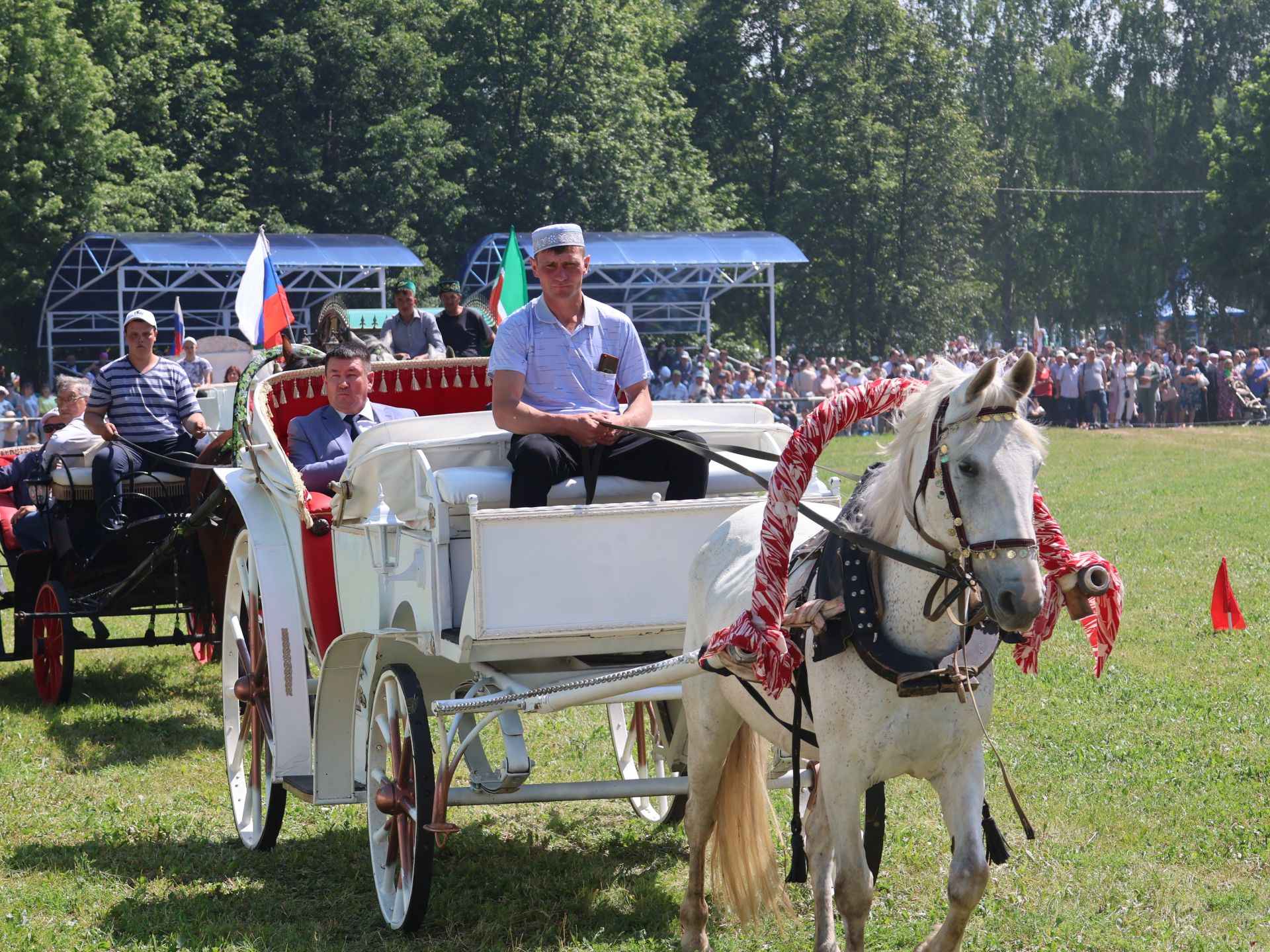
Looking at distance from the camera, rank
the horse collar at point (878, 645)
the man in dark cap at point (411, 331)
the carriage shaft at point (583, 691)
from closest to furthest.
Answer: the horse collar at point (878, 645) → the carriage shaft at point (583, 691) → the man in dark cap at point (411, 331)

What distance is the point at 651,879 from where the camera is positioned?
5.78 metres

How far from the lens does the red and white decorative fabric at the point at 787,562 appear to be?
3.97m

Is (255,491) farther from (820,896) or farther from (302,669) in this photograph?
(820,896)

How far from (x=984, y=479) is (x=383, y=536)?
2.32 meters

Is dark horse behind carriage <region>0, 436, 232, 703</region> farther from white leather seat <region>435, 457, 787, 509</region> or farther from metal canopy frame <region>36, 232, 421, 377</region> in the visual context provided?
metal canopy frame <region>36, 232, 421, 377</region>

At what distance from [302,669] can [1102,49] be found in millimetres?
67841

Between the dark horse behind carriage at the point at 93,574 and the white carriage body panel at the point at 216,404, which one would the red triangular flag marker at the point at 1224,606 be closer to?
the dark horse behind carriage at the point at 93,574

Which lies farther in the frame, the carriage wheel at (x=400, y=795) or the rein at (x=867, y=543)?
the carriage wheel at (x=400, y=795)

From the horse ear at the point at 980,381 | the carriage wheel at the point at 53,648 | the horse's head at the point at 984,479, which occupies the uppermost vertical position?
the horse ear at the point at 980,381

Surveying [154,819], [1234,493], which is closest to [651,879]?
[154,819]

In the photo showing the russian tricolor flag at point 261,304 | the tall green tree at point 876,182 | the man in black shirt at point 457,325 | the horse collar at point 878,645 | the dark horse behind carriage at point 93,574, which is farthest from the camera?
the tall green tree at point 876,182

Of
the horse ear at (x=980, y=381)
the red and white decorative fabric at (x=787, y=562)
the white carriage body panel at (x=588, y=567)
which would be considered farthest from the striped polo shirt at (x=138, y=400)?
the horse ear at (x=980, y=381)

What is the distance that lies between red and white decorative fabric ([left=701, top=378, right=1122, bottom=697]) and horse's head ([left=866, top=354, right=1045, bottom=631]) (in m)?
0.32

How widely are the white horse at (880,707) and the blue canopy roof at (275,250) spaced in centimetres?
2451
